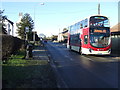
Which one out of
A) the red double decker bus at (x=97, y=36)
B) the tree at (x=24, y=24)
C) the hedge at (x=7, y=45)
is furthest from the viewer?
the tree at (x=24, y=24)

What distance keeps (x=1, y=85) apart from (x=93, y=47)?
13.4 metres

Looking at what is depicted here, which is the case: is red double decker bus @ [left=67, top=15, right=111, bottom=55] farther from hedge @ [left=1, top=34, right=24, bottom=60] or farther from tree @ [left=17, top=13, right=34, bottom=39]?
tree @ [left=17, top=13, right=34, bottom=39]

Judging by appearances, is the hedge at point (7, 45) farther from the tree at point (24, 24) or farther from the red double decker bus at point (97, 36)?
the tree at point (24, 24)

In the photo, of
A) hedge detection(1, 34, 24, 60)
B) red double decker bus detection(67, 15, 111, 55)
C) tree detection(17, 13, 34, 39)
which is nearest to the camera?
hedge detection(1, 34, 24, 60)

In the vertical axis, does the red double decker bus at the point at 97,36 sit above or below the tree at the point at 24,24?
below

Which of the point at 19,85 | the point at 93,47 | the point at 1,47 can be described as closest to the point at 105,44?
the point at 93,47

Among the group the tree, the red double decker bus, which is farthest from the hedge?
the tree

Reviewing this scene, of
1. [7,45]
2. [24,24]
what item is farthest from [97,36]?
[24,24]

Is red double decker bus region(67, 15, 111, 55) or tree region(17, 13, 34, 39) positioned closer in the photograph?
red double decker bus region(67, 15, 111, 55)

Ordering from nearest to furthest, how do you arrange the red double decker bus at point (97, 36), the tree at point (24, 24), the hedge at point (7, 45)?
the hedge at point (7, 45)
the red double decker bus at point (97, 36)
the tree at point (24, 24)

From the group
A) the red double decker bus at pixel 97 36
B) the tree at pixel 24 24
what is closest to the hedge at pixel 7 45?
the red double decker bus at pixel 97 36

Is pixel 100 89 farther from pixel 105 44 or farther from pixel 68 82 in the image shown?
pixel 105 44

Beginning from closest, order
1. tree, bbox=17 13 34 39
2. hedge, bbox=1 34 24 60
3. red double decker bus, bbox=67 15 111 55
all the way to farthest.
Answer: hedge, bbox=1 34 24 60, red double decker bus, bbox=67 15 111 55, tree, bbox=17 13 34 39

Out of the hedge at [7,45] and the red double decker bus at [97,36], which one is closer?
the hedge at [7,45]
